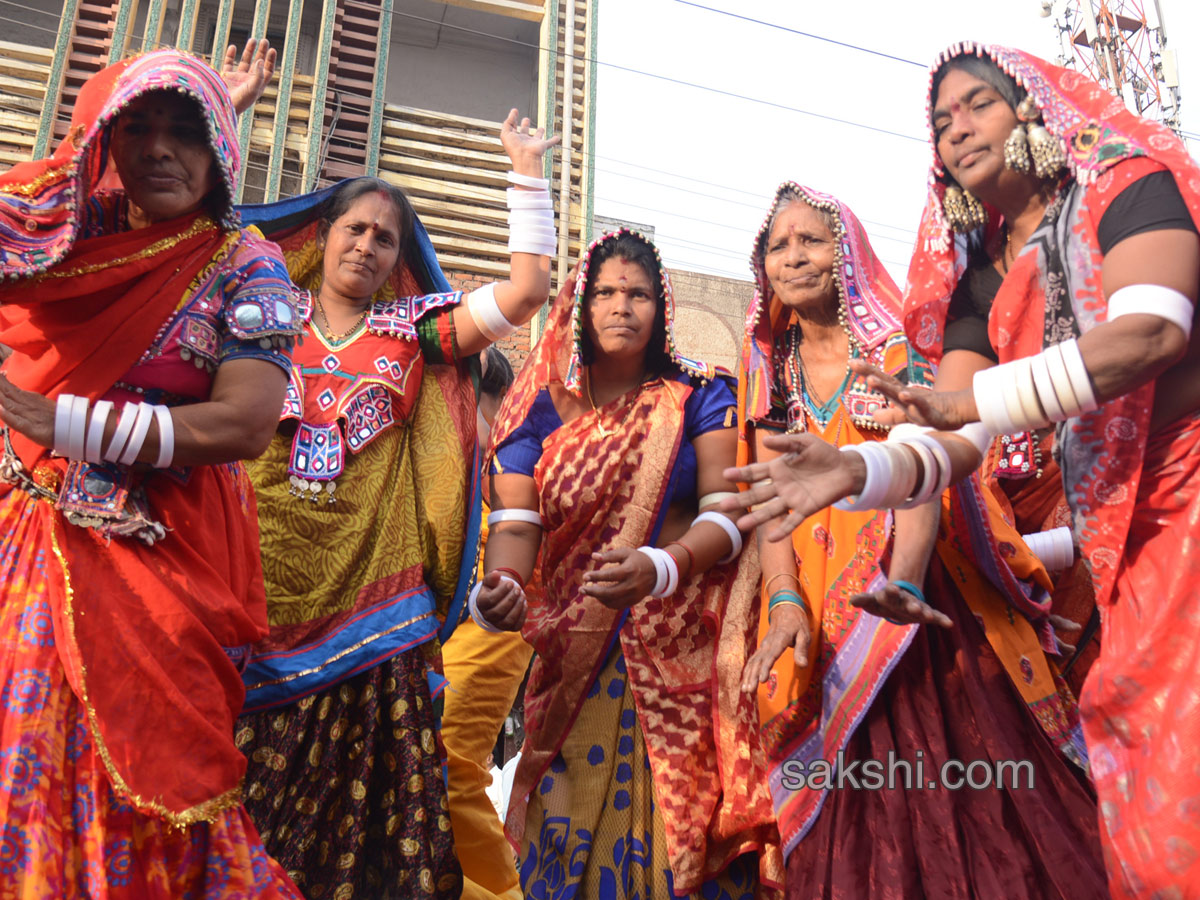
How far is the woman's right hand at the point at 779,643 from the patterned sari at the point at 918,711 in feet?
0.29

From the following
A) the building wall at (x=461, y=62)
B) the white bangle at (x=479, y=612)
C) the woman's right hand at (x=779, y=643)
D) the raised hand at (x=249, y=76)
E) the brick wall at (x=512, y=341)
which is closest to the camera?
the woman's right hand at (x=779, y=643)

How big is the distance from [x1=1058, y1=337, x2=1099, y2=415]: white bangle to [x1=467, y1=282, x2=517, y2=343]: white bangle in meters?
1.85

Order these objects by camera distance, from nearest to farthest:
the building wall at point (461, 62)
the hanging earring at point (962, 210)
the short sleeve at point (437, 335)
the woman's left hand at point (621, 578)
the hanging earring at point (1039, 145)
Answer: the hanging earring at point (1039, 145) < the hanging earring at point (962, 210) < the woman's left hand at point (621, 578) < the short sleeve at point (437, 335) < the building wall at point (461, 62)

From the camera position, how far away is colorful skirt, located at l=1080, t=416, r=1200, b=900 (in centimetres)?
167

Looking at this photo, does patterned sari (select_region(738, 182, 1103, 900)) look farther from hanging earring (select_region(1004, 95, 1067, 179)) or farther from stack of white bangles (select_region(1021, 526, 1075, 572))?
hanging earring (select_region(1004, 95, 1067, 179))

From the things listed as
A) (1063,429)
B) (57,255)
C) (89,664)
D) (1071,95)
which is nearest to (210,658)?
(89,664)

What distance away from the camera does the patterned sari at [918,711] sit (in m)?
2.37

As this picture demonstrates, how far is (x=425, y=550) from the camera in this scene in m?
3.29

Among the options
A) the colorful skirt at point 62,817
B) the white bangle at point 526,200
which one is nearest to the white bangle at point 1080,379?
the colorful skirt at point 62,817

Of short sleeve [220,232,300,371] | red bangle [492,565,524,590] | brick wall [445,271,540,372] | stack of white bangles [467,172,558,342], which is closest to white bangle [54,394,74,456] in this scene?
short sleeve [220,232,300,371]

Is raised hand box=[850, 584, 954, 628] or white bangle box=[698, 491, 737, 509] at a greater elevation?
white bangle box=[698, 491, 737, 509]

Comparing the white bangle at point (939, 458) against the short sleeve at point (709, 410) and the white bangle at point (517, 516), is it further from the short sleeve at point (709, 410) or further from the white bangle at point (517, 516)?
the white bangle at point (517, 516)

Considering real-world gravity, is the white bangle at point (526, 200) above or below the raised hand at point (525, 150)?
below

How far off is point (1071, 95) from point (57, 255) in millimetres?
2046
